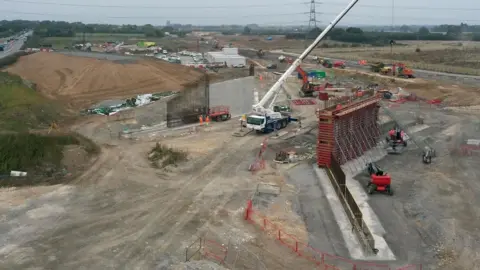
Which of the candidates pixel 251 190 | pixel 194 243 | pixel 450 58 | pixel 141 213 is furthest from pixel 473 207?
pixel 450 58

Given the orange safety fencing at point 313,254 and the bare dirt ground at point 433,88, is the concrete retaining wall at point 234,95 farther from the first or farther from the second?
the orange safety fencing at point 313,254

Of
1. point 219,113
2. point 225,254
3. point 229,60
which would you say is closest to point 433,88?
point 219,113

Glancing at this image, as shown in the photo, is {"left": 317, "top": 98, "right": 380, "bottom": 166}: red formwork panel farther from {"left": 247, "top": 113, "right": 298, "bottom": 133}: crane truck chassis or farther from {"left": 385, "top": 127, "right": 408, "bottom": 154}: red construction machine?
{"left": 247, "top": 113, "right": 298, "bottom": 133}: crane truck chassis

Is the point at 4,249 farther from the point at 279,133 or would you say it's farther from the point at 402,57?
the point at 402,57

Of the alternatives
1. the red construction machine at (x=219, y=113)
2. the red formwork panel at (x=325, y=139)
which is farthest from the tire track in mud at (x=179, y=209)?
the red construction machine at (x=219, y=113)

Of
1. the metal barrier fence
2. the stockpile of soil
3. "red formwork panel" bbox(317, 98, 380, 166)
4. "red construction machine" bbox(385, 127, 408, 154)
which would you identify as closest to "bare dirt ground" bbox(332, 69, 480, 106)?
"red construction machine" bbox(385, 127, 408, 154)
